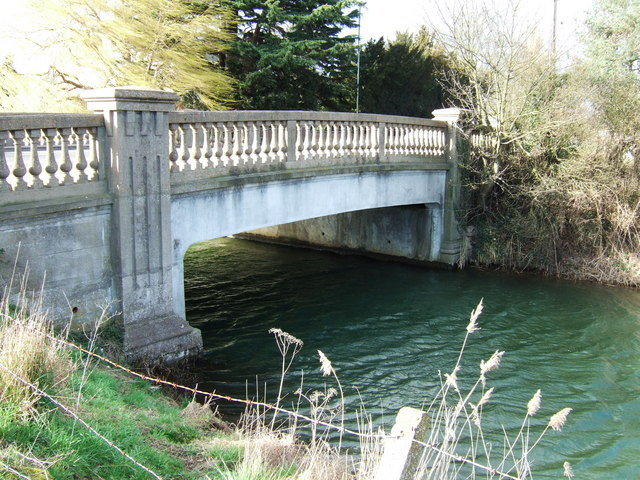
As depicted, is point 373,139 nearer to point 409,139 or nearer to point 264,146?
point 409,139

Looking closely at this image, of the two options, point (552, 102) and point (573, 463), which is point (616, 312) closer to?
point (552, 102)

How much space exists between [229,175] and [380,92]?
13822mm

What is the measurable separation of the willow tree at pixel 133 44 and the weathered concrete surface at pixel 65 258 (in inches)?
453

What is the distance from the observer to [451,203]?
1430 centimetres

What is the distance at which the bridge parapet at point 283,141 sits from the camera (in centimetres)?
790

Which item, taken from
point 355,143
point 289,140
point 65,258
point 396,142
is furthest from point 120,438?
point 396,142

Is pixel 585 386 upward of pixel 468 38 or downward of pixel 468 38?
downward

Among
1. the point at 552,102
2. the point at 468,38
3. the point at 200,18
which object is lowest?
the point at 552,102

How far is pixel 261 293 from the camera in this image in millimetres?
11930

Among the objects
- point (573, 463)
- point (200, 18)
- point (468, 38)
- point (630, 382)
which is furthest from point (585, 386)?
point (200, 18)

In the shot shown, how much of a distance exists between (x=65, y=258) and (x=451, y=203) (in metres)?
9.68

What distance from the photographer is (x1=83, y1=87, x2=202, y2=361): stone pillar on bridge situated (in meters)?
6.86

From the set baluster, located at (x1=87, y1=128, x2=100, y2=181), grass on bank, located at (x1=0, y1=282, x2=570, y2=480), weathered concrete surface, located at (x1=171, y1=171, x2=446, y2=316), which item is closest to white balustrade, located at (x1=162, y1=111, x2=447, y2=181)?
weathered concrete surface, located at (x1=171, y1=171, x2=446, y2=316)

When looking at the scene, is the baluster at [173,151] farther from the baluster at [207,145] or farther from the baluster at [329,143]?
the baluster at [329,143]
